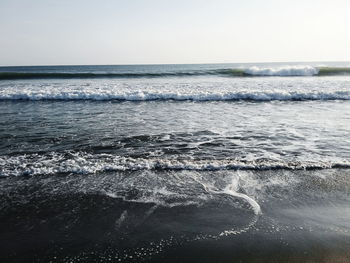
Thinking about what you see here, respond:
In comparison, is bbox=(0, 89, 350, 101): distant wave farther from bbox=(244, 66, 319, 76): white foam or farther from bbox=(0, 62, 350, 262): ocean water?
bbox=(244, 66, 319, 76): white foam

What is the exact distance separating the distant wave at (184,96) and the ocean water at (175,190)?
6.24 metres

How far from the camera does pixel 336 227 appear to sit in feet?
13.2

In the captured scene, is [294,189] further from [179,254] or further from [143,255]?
[143,255]

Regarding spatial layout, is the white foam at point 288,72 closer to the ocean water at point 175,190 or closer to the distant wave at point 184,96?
the distant wave at point 184,96

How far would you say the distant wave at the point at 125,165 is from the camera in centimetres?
608

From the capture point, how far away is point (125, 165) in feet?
20.8

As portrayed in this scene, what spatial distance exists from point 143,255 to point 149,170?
2.69 m

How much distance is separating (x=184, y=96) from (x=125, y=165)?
1172cm

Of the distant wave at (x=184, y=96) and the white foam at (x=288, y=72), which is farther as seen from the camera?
the white foam at (x=288, y=72)

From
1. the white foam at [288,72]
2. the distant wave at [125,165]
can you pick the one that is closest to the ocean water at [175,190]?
the distant wave at [125,165]

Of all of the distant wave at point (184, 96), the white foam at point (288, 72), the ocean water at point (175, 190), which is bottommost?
the ocean water at point (175, 190)

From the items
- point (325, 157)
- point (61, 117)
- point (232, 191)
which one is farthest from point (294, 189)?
point (61, 117)

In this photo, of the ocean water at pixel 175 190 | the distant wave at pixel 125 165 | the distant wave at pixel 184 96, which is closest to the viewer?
the ocean water at pixel 175 190

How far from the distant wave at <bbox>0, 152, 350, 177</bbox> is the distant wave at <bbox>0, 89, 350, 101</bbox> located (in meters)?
11.0
